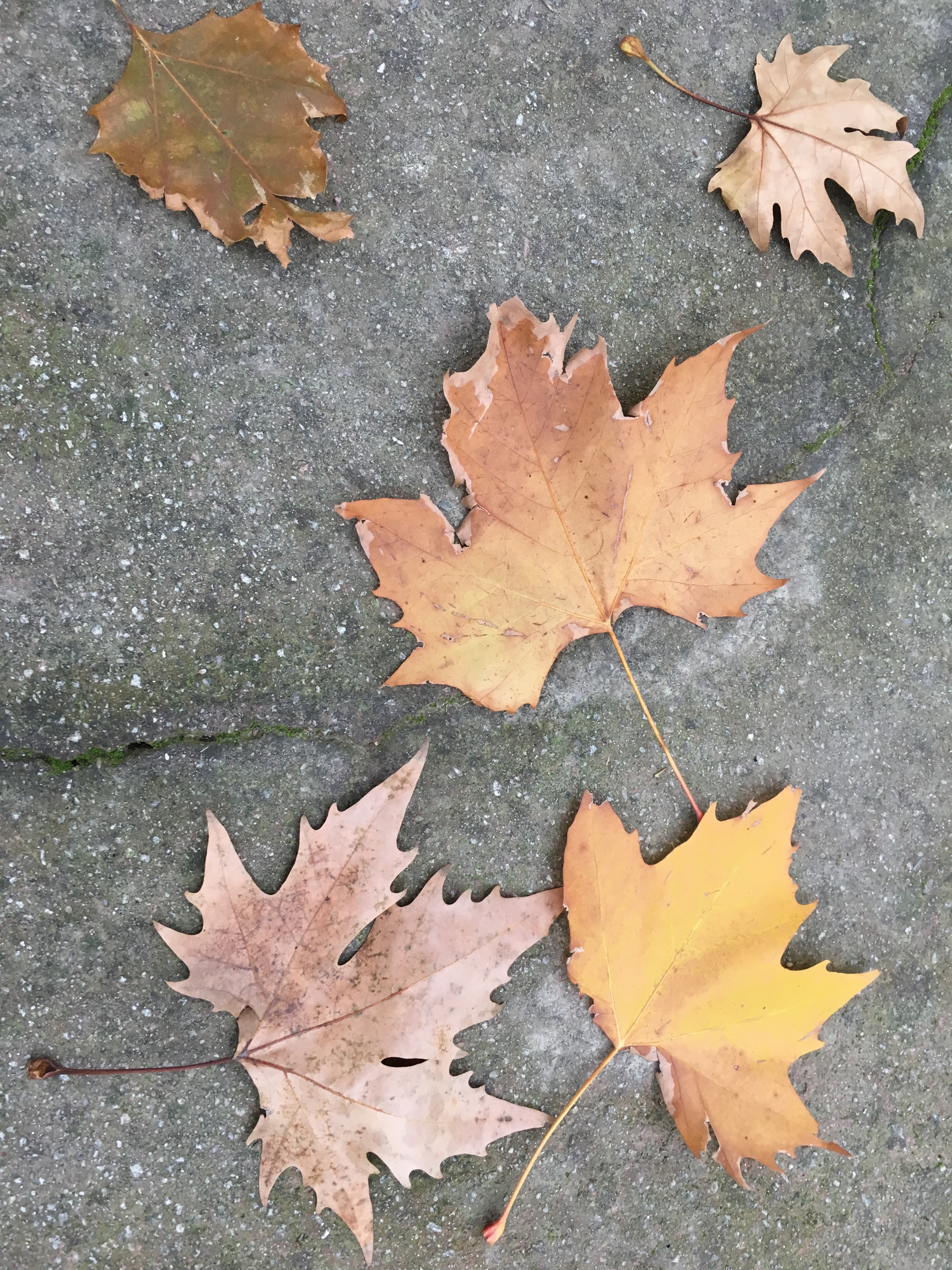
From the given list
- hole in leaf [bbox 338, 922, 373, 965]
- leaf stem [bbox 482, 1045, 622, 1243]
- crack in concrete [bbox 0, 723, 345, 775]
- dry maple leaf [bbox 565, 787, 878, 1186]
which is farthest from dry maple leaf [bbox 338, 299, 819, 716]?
leaf stem [bbox 482, 1045, 622, 1243]

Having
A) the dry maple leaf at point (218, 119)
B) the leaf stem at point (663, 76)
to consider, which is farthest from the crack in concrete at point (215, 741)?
the leaf stem at point (663, 76)

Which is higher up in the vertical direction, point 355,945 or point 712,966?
point 712,966

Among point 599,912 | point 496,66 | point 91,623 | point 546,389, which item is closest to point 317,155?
point 496,66

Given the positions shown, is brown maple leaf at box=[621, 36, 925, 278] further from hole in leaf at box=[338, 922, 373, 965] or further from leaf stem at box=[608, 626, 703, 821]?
hole in leaf at box=[338, 922, 373, 965]

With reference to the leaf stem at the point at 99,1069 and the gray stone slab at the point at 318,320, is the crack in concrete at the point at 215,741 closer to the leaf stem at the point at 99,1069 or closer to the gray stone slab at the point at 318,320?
the gray stone slab at the point at 318,320

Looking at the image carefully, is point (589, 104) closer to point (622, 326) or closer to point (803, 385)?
point (622, 326)

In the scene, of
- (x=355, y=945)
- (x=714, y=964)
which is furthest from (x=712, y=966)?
(x=355, y=945)

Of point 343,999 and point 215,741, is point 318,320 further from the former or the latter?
point 343,999
